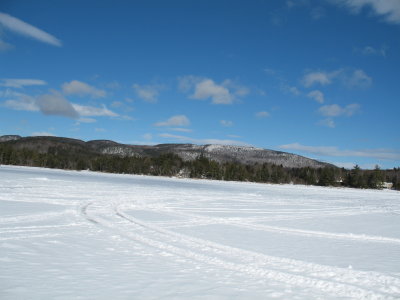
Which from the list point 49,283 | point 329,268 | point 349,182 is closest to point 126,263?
point 49,283

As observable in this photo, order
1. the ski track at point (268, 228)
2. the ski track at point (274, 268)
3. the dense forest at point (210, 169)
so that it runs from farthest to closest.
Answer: the dense forest at point (210, 169) → the ski track at point (268, 228) → the ski track at point (274, 268)

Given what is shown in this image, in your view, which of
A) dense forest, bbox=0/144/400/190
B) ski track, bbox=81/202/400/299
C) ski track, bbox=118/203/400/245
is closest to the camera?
ski track, bbox=81/202/400/299

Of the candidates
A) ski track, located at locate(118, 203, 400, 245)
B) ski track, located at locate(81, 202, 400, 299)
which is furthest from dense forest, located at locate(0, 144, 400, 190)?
ski track, located at locate(81, 202, 400, 299)

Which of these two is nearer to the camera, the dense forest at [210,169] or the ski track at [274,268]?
the ski track at [274,268]

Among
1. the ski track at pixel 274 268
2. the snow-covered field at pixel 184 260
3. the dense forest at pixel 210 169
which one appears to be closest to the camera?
the snow-covered field at pixel 184 260

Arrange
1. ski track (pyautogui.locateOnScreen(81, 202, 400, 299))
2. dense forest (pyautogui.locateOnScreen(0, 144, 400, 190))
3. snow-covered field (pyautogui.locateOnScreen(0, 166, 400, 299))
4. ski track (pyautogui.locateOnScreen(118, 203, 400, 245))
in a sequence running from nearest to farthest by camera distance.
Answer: snow-covered field (pyautogui.locateOnScreen(0, 166, 400, 299)), ski track (pyautogui.locateOnScreen(81, 202, 400, 299)), ski track (pyautogui.locateOnScreen(118, 203, 400, 245)), dense forest (pyautogui.locateOnScreen(0, 144, 400, 190))

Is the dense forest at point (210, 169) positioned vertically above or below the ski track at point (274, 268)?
above

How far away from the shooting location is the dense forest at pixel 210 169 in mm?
91375

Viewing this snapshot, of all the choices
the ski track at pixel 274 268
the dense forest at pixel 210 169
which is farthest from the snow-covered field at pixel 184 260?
the dense forest at pixel 210 169

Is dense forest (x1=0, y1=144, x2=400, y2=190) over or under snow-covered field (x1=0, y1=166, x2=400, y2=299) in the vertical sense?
over

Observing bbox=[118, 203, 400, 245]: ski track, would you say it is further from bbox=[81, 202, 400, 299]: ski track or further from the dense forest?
the dense forest

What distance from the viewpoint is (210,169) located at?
10525 centimetres

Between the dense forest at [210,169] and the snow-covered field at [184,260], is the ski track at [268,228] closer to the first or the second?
the snow-covered field at [184,260]

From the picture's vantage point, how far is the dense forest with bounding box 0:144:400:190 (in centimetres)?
9138
